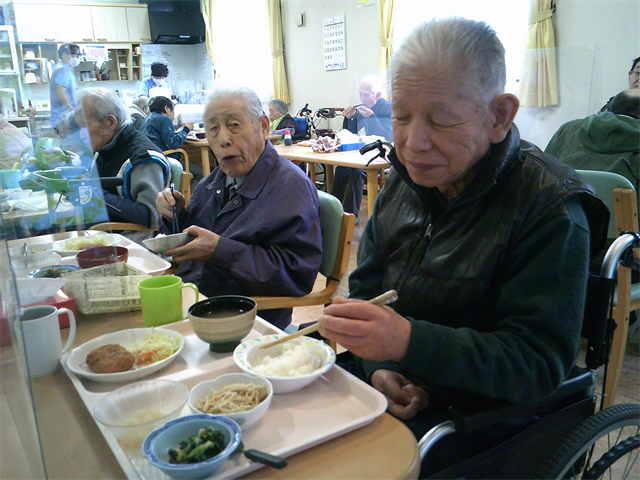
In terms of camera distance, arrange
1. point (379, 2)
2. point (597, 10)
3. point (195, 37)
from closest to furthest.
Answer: point (597, 10) < point (379, 2) < point (195, 37)

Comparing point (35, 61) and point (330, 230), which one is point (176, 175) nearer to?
point (330, 230)

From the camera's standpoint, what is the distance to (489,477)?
2.99ft

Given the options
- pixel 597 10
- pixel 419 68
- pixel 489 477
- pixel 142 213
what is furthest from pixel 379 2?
pixel 489 477

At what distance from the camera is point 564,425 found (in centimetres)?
98

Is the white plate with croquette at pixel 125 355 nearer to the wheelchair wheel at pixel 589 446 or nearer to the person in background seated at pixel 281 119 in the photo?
the wheelchair wheel at pixel 589 446

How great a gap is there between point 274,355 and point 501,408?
1.35 ft

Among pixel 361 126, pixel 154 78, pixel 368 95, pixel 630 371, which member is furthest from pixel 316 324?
pixel 154 78

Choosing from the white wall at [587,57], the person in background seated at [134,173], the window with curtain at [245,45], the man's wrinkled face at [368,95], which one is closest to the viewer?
the person in background seated at [134,173]

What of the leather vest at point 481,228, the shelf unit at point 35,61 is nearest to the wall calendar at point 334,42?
the leather vest at point 481,228

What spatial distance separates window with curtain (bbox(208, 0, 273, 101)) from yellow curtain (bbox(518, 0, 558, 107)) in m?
4.88

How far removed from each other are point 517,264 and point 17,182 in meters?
0.89

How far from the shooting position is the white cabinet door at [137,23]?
923 cm

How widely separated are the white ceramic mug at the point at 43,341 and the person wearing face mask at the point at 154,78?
770cm

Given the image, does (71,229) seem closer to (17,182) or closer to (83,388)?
(17,182)
